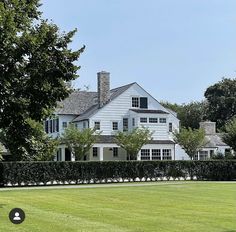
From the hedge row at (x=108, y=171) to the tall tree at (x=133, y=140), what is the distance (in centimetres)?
1043

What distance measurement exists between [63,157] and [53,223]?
44.7 m

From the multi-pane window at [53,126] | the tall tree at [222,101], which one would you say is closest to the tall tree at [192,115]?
the tall tree at [222,101]

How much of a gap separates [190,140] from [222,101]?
35.3 metres

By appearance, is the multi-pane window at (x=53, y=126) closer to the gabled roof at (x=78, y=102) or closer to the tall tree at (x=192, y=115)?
the gabled roof at (x=78, y=102)

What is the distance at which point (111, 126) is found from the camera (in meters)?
58.5

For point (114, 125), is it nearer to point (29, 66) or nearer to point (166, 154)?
point (166, 154)

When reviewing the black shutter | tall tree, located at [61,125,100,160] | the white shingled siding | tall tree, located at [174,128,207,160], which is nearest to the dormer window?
the black shutter

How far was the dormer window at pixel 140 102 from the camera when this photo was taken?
194ft

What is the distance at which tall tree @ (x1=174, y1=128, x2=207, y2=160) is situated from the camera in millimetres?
57625

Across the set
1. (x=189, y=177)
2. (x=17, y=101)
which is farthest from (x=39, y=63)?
(x=189, y=177)

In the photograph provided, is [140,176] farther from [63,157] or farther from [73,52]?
[73,52]

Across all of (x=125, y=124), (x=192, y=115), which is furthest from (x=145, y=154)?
(x=192, y=115)

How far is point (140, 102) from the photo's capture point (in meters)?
59.3

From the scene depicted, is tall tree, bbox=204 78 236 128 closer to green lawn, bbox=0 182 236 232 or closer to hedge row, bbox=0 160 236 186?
hedge row, bbox=0 160 236 186
